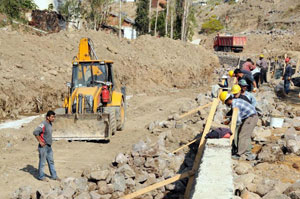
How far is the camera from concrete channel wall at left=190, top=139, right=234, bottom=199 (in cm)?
446

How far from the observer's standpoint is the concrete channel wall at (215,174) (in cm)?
446

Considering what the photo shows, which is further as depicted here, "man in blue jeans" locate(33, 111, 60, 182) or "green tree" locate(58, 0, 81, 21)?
"green tree" locate(58, 0, 81, 21)

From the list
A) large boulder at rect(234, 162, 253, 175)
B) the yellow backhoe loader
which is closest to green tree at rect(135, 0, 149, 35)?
the yellow backhoe loader

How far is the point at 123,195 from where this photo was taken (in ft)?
21.7

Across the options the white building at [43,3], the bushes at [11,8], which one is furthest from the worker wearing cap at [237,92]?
the white building at [43,3]

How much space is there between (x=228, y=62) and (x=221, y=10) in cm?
4023

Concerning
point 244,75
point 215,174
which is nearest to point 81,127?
point 244,75

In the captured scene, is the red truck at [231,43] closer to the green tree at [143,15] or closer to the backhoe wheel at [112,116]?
the green tree at [143,15]

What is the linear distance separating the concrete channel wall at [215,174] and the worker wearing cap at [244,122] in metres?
1.09

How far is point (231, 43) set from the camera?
41.2 m

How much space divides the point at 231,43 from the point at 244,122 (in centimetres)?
3548

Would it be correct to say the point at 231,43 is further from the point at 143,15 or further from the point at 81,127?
the point at 81,127

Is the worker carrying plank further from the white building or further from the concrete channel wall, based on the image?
the white building

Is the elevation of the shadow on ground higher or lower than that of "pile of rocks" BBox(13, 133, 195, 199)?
lower
